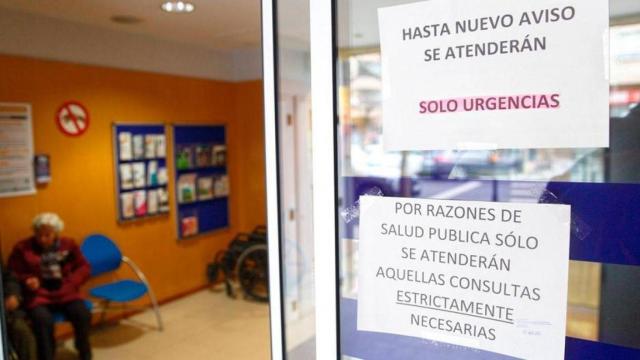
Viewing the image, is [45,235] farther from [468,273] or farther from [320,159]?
[468,273]

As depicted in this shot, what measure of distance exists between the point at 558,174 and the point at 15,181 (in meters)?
3.77

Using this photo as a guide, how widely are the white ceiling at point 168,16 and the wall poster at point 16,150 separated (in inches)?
30.4

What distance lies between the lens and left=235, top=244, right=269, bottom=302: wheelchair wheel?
5.01 meters

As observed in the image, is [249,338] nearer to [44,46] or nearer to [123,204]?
[123,204]

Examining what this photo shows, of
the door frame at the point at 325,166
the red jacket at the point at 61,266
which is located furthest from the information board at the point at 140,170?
the door frame at the point at 325,166

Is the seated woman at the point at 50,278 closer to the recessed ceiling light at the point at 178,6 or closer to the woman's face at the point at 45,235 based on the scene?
the woman's face at the point at 45,235

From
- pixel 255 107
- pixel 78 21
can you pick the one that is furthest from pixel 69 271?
pixel 255 107

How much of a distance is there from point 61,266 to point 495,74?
3647mm

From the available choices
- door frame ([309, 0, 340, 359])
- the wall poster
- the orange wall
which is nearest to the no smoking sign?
the orange wall

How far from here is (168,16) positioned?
146 inches

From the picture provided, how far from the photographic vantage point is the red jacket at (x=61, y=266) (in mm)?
3510

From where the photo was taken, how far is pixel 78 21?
3.92m

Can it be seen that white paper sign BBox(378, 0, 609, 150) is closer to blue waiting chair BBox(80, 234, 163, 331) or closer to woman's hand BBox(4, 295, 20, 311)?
woman's hand BBox(4, 295, 20, 311)

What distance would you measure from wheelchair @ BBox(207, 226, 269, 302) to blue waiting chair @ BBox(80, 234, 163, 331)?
101 cm
